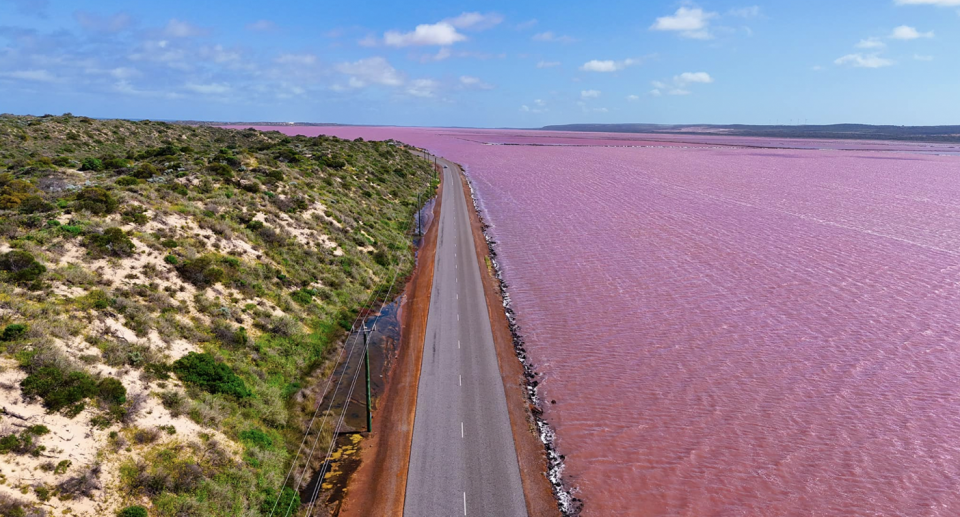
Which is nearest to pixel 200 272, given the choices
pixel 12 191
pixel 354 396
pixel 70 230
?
pixel 70 230

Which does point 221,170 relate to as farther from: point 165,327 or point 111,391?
point 111,391

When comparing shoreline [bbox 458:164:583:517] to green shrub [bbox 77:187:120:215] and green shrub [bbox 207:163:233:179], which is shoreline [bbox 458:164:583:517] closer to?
green shrub [bbox 77:187:120:215]

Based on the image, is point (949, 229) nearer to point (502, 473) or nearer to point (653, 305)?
point (653, 305)

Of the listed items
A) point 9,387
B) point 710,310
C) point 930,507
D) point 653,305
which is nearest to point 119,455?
point 9,387

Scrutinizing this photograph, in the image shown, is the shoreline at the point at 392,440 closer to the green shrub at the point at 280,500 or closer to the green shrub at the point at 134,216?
the green shrub at the point at 280,500

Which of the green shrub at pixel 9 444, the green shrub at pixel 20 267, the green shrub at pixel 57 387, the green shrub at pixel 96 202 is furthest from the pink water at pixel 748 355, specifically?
the green shrub at pixel 96 202
